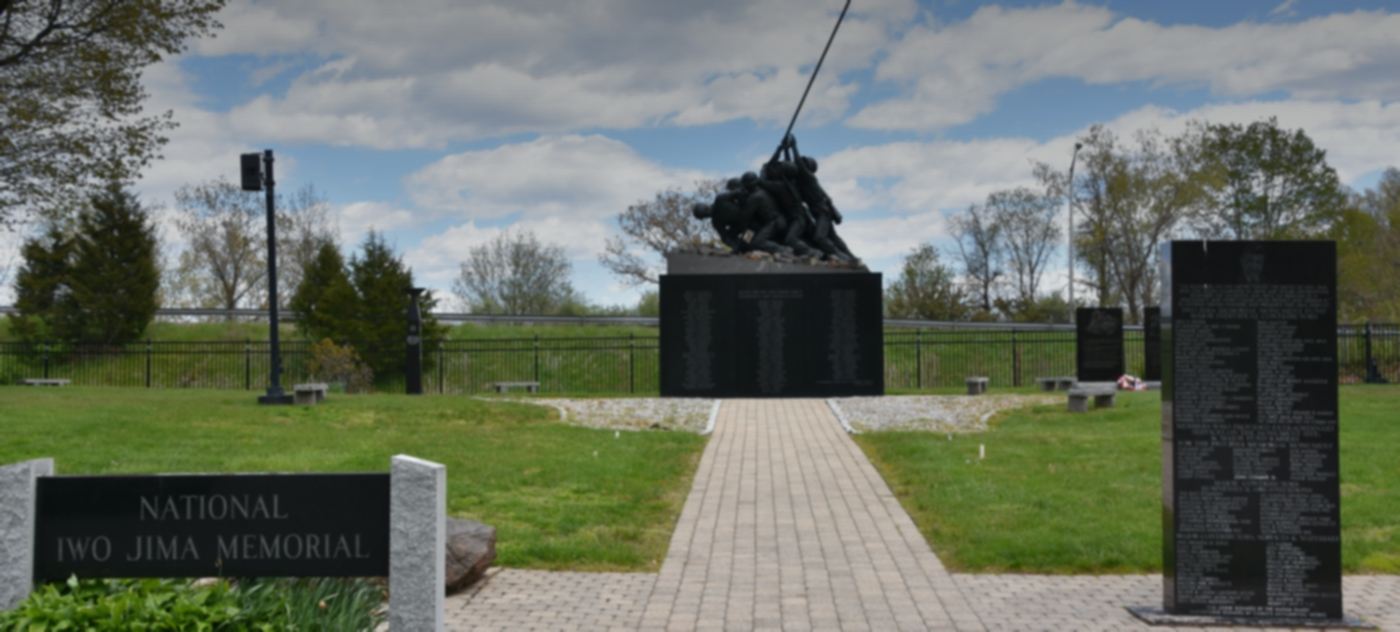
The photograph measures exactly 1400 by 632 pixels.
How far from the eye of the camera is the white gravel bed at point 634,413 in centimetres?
1791

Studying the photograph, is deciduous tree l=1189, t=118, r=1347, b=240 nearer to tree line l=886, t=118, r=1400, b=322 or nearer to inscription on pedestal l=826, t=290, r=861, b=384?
tree line l=886, t=118, r=1400, b=322

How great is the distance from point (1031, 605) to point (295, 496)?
4.33 meters

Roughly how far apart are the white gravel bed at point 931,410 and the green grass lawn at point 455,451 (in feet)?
13.8

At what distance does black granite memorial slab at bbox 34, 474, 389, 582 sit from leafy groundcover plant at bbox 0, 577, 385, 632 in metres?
0.17

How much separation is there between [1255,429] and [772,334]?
5.76 m

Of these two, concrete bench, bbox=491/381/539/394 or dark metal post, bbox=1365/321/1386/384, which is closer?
dark metal post, bbox=1365/321/1386/384

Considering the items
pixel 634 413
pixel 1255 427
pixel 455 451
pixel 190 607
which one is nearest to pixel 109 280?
pixel 634 413

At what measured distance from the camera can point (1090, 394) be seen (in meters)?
20.1

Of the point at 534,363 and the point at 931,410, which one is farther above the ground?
the point at 534,363

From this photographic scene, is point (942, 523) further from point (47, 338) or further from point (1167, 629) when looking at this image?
point (47, 338)

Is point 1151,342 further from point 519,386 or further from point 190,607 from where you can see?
point 190,607

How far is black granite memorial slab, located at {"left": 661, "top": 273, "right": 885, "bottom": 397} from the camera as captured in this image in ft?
36.8

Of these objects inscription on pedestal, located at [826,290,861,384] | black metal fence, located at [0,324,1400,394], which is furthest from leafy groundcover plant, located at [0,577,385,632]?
black metal fence, located at [0,324,1400,394]

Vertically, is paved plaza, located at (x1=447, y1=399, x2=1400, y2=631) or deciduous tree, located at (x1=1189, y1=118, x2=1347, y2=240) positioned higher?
deciduous tree, located at (x1=1189, y1=118, x2=1347, y2=240)
